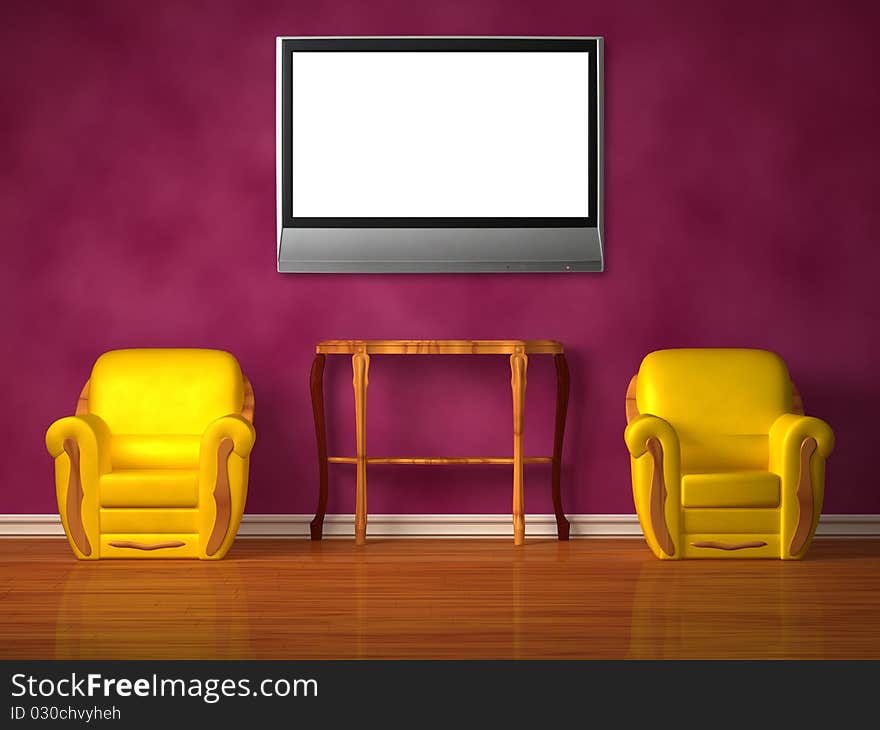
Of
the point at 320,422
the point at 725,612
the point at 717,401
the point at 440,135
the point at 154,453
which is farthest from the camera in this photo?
the point at 440,135

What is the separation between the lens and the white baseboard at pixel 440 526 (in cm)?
561

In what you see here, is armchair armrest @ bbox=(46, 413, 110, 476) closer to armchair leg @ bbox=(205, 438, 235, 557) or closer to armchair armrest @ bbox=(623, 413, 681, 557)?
armchair leg @ bbox=(205, 438, 235, 557)

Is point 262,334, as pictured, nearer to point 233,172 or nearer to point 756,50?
point 233,172

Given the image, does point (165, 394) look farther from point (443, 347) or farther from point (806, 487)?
point (806, 487)

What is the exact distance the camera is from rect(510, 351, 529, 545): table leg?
5227 mm

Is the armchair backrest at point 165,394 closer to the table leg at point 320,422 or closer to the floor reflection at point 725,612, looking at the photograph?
the table leg at point 320,422

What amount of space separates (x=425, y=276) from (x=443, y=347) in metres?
0.55

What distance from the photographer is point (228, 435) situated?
4859 mm

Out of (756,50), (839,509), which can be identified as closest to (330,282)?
(756,50)

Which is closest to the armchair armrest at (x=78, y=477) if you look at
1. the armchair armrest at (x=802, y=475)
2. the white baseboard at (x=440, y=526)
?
the white baseboard at (x=440, y=526)

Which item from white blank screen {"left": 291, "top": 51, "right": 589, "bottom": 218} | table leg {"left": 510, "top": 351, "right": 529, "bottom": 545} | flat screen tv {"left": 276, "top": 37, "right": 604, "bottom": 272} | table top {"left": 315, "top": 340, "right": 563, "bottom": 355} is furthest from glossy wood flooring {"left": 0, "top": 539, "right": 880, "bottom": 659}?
white blank screen {"left": 291, "top": 51, "right": 589, "bottom": 218}

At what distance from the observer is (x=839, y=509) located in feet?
18.5

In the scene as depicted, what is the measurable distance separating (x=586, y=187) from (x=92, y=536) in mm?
2818

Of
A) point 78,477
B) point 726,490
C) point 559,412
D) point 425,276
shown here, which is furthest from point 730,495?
point 78,477
